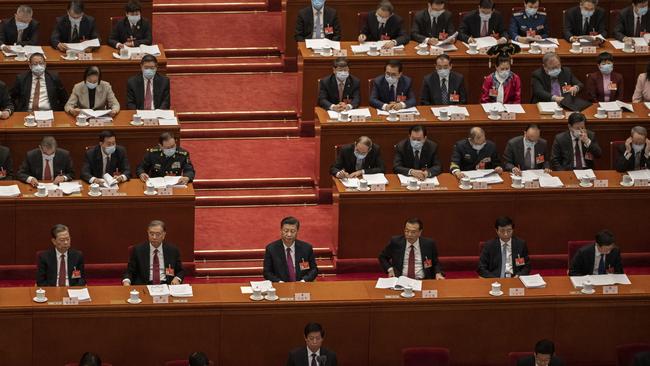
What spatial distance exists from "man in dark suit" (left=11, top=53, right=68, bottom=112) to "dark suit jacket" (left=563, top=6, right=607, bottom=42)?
4752 mm

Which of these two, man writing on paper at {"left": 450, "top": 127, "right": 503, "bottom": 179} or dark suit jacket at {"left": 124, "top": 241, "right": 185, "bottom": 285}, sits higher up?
man writing on paper at {"left": 450, "top": 127, "right": 503, "bottom": 179}

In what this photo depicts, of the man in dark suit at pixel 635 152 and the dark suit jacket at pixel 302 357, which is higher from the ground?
the man in dark suit at pixel 635 152

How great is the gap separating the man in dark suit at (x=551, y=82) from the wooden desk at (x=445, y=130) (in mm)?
265

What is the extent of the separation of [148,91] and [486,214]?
10.3 ft

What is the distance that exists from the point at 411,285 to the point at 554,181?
6.62ft

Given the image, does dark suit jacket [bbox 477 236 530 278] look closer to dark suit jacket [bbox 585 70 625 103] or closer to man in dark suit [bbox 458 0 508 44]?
dark suit jacket [bbox 585 70 625 103]

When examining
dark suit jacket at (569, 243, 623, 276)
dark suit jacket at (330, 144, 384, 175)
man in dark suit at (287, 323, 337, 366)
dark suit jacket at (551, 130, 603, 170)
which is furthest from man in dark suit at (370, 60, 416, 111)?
man in dark suit at (287, 323, 337, 366)

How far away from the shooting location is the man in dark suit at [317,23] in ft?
47.7

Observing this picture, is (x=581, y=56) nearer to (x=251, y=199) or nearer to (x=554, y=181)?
(x=554, y=181)

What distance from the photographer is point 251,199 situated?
1337 cm

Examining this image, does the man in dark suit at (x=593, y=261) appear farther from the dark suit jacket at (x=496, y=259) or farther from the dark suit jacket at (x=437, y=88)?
the dark suit jacket at (x=437, y=88)

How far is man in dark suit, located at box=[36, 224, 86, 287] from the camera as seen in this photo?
11.4m

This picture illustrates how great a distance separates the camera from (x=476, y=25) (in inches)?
580

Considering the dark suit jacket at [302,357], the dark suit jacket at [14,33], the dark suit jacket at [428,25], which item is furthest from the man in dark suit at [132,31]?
the dark suit jacket at [302,357]
